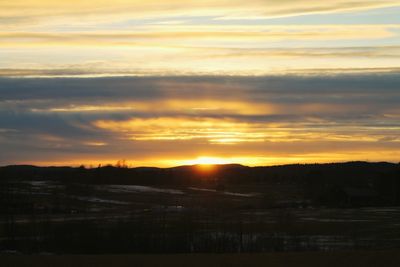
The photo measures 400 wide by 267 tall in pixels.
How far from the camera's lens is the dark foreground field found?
1066 inches

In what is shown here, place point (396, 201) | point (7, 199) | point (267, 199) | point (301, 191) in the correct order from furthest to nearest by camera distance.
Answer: point (301, 191)
point (267, 199)
point (396, 201)
point (7, 199)

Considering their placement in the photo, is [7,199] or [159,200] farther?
[159,200]

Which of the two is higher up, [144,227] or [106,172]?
[106,172]

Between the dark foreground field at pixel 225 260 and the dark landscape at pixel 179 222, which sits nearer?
the dark foreground field at pixel 225 260

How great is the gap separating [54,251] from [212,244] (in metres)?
A: 7.49

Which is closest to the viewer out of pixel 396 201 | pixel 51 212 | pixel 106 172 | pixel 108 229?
pixel 108 229

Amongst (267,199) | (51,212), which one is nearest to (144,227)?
(51,212)

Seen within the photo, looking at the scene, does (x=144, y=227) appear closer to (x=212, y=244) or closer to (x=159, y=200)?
(x=212, y=244)

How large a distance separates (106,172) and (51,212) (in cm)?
5781

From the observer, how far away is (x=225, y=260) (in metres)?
28.2

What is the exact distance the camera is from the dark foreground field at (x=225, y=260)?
27.1m

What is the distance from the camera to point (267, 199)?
86.7m

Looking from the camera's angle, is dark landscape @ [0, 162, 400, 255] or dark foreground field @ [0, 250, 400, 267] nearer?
dark foreground field @ [0, 250, 400, 267]

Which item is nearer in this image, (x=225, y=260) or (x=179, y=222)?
(x=225, y=260)
